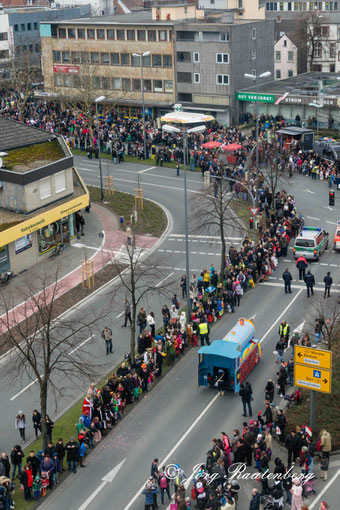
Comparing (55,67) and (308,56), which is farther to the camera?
(308,56)

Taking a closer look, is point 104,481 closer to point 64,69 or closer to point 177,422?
point 177,422

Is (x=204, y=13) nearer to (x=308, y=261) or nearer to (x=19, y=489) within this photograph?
(x=308, y=261)

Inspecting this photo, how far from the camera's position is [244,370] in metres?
32.2

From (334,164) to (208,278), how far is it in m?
24.9

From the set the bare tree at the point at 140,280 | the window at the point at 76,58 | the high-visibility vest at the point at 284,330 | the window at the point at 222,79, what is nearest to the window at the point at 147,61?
the window at the point at 222,79

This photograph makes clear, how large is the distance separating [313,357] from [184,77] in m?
56.7

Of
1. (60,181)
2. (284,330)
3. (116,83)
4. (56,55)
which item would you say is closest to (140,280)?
(60,181)

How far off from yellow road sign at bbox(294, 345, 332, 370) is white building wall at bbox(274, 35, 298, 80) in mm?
76051

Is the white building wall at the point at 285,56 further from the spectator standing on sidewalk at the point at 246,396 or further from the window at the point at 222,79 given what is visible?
the spectator standing on sidewalk at the point at 246,396

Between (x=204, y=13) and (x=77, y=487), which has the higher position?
(x=204, y=13)

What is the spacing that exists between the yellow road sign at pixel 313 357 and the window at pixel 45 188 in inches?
949

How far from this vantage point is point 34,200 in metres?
47.0

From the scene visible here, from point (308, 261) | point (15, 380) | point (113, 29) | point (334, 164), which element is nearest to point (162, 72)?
point (113, 29)

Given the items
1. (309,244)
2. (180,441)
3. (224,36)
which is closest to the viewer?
(180,441)
